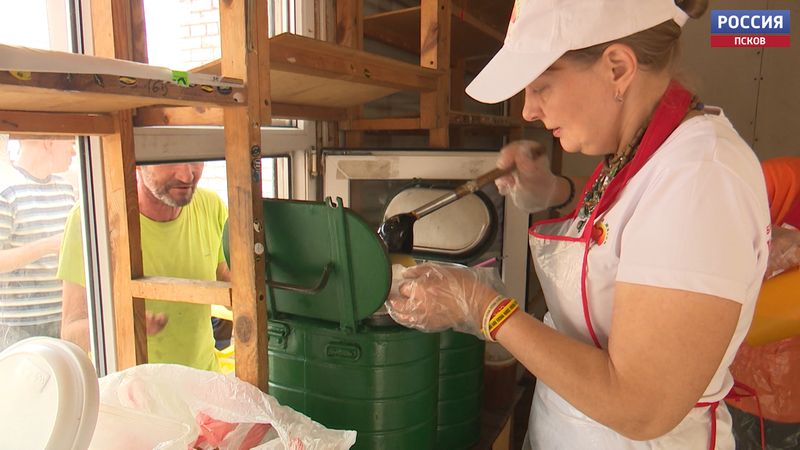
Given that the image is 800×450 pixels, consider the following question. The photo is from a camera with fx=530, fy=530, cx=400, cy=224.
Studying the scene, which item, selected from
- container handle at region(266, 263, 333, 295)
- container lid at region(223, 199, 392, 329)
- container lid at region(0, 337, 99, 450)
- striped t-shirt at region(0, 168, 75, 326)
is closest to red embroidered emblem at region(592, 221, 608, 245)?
container lid at region(223, 199, 392, 329)

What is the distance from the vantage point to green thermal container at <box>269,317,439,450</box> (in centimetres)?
124

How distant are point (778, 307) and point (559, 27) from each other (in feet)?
3.01

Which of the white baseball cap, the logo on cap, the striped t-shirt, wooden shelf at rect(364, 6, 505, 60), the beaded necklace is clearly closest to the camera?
the white baseball cap

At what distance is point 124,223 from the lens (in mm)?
1188

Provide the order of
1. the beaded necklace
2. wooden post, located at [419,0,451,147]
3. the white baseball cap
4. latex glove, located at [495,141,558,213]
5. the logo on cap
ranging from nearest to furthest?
the white baseball cap, the beaded necklace, latex glove, located at [495,141,558,213], wooden post, located at [419,0,451,147], the logo on cap

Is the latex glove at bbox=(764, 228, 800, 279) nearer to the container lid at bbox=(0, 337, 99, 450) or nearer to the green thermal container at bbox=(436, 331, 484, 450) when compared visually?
the green thermal container at bbox=(436, 331, 484, 450)

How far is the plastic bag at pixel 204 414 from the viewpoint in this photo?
1020mm

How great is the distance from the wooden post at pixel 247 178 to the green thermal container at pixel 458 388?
2.19ft

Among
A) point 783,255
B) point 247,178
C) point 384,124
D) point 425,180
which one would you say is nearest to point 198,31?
point 384,124

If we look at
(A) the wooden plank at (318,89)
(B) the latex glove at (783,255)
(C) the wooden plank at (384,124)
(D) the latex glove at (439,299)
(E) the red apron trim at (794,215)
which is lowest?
(D) the latex glove at (439,299)

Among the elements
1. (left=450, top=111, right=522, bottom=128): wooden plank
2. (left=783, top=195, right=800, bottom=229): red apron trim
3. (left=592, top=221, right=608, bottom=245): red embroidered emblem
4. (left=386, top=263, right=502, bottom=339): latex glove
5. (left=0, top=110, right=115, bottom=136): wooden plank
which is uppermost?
(left=450, top=111, right=522, bottom=128): wooden plank

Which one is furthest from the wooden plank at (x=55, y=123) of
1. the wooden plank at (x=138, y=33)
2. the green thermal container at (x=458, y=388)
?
the green thermal container at (x=458, y=388)

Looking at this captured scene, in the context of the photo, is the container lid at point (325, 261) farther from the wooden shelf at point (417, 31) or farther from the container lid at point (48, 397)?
the wooden shelf at point (417, 31)

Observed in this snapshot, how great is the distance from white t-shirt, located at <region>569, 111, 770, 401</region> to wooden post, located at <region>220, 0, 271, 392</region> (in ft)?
2.27
